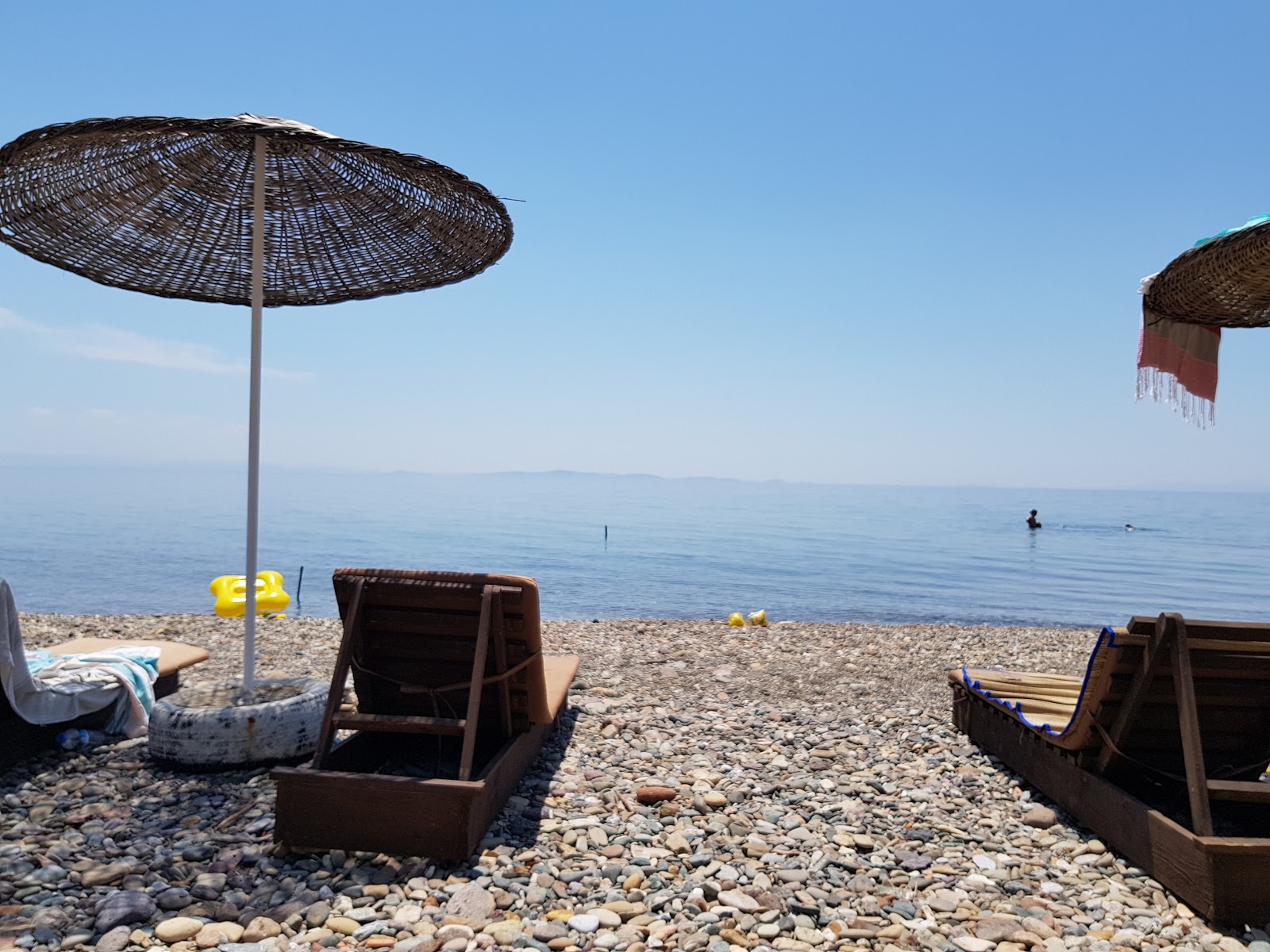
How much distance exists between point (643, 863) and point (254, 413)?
9.86 feet

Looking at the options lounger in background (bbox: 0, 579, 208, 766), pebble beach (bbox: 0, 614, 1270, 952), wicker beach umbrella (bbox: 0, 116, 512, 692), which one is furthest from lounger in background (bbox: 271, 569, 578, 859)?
lounger in background (bbox: 0, 579, 208, 766)

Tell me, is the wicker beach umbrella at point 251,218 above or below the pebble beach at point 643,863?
above

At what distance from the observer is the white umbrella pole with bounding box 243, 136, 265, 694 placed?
421 cm

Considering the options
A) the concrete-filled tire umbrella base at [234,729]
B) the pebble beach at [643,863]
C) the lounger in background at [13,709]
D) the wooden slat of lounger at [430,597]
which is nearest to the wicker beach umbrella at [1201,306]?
the pebble beach at [643,863]

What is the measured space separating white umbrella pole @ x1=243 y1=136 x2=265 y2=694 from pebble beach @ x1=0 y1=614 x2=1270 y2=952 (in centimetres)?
71

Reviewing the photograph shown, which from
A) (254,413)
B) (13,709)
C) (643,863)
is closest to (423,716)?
(643,863)

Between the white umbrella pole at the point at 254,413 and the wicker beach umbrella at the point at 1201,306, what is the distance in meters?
5.11

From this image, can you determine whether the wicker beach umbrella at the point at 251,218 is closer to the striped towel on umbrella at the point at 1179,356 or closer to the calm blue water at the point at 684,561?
the striped towel on umbrella at the point at 1179,356

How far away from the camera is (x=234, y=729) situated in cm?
409

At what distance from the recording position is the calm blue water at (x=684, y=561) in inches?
740

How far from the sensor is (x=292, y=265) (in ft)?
17.1

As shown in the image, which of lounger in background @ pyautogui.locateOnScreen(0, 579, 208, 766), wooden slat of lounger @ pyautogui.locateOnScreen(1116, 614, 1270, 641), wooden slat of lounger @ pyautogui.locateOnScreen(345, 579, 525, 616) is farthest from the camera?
lounger in background @ pyautogui.locateOnScreen(0, 579, 208, 766)

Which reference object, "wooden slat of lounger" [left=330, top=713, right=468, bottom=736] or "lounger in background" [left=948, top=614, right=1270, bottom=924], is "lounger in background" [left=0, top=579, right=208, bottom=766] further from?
"lounger in background" [left=948, top=614, right=1270, bottom=924]

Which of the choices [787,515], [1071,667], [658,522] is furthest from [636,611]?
[787,515]
